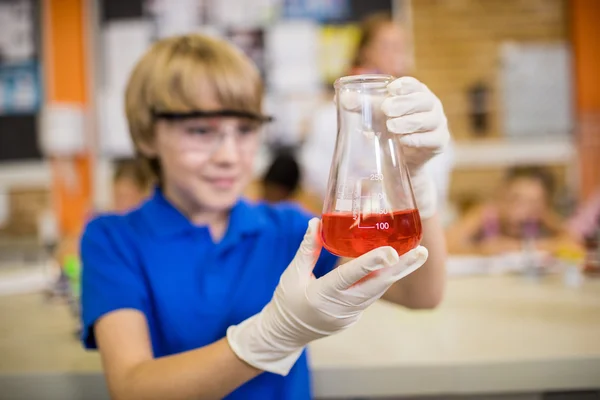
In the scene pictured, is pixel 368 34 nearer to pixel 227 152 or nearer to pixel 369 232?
pixel 227 152

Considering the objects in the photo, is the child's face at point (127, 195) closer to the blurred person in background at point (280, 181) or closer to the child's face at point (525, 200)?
the blurred person in background at point (280, 181)

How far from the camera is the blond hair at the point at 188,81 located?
99cm

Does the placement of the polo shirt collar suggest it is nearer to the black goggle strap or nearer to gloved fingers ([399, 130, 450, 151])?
the black goggle strap

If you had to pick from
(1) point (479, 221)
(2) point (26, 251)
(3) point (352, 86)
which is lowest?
(2) point (26, 251)

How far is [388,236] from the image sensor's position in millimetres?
683

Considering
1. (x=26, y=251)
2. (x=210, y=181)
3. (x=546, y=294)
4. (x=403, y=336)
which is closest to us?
(x=210, y=181)

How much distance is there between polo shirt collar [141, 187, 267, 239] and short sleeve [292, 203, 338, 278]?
67mm

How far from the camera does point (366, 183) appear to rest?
2.39ft

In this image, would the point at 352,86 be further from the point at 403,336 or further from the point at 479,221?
the point at 479,221

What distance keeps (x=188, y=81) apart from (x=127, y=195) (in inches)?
80.4

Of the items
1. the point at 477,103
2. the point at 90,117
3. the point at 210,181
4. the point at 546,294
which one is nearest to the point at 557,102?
the point at 477,103

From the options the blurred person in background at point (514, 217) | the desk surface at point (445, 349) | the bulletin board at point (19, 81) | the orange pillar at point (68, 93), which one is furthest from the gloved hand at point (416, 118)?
the bulletin board at point (19, 81)

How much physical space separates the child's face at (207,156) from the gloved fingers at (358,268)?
37 cm

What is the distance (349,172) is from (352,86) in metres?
0.12
